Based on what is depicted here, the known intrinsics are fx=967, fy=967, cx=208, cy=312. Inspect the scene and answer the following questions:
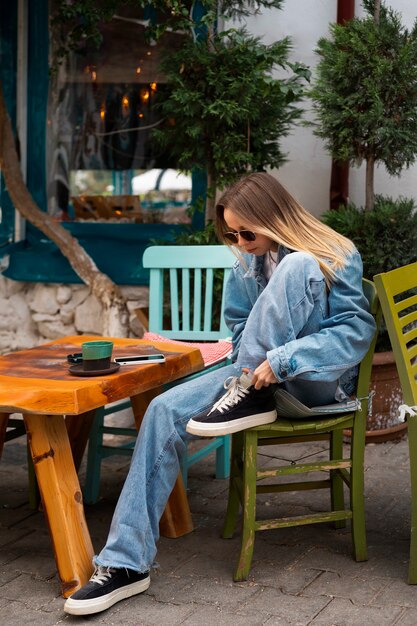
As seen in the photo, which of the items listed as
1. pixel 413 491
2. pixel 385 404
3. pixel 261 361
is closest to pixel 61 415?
pixel 261 361

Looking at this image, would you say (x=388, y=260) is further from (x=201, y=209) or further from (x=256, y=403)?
(x=256, y=403)

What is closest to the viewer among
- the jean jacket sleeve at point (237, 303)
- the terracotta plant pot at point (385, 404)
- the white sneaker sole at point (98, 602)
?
the white sneaker sole at point (98, 602)

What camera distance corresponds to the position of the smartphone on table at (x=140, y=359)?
3.38 meters

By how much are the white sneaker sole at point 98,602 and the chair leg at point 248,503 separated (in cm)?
37

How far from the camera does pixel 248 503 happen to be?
10.5ft

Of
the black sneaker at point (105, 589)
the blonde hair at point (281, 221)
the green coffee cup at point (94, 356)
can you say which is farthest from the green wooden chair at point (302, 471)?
the green coffee cup at point (94, 356)

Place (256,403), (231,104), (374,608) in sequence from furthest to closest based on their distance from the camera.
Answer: (231,104)
(256,403)
(374,608)

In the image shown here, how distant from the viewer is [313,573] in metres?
3.27

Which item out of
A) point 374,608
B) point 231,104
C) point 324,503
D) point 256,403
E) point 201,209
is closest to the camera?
point 374,608

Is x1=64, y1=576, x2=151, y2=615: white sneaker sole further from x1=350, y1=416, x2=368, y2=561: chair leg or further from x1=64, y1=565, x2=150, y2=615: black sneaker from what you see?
x1=350, y1=416, x2=368, y2=561: chair leg

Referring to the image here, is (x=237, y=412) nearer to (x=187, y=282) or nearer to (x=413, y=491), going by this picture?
(x=413, y=491)

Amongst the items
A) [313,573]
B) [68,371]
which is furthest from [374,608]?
[68,371]

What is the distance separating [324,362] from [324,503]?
1137 mm

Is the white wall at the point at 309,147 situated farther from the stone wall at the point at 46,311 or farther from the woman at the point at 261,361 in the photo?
the woman at the point at 261,361
